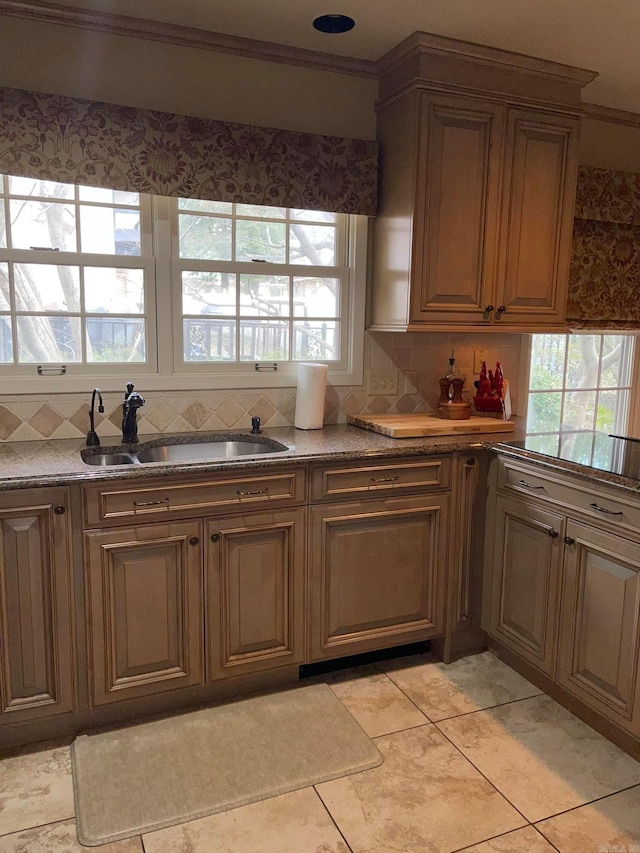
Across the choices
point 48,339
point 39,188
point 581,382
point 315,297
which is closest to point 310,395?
point 315,297

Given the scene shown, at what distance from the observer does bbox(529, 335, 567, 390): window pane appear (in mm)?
3477

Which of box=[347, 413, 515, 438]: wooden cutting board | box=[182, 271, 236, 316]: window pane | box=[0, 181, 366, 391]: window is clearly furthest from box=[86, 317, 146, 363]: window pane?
box=[347, 413, 515, 438]: wooden cutting board

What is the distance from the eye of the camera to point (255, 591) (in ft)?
7.75

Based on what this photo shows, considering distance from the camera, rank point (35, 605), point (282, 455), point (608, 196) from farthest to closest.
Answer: point (608, 196) → point (282, 455) → point (35, 605)

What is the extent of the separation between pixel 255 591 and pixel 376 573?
498mm

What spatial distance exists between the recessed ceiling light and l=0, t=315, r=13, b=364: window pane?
5.30 ft

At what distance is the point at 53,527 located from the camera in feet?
6.71

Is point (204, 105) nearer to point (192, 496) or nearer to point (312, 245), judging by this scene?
point (312, 245)

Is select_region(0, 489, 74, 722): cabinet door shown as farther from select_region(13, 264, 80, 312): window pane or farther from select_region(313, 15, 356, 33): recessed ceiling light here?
select_region(313, 15, 356, 33): recessed ceiling light

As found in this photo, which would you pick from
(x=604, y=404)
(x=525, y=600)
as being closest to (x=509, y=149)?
(x=604, y=404)

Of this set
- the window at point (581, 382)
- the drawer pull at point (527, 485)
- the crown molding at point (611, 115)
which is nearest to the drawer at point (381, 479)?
the drawer pull at point (527, 485)

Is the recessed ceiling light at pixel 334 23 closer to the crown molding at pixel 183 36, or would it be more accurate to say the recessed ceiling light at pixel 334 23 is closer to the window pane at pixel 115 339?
the crown molding at pixel 183 36

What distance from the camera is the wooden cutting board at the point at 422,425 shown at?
268cm

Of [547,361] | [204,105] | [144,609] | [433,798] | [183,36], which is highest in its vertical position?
[183,36]
